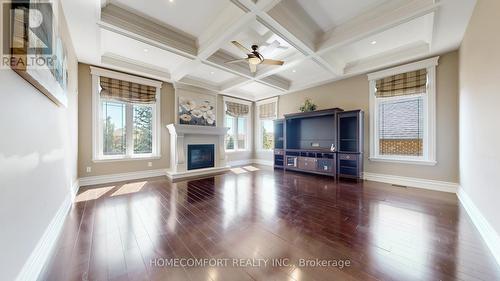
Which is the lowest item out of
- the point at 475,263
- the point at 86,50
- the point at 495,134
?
the point at 475,263

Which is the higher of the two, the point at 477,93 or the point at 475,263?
the point at 477,93

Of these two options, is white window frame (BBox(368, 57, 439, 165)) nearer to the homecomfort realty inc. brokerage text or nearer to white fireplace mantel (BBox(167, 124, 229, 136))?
the homecomfort realty inc. brokerage text

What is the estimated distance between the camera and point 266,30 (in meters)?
3.20

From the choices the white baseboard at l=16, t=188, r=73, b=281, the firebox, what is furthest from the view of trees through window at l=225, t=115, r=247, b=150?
the white baseboard at l=16, t=188, r=73, b=281

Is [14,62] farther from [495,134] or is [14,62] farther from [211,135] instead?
[211,135]

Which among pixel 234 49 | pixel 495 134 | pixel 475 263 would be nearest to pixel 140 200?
pixel 234 49

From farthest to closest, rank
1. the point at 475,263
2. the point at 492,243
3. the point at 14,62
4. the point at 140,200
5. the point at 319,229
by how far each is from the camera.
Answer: the point at 140,200 < the point at 319,229 < the point at 492,243 < the point at 475,263 < the point at 14,62

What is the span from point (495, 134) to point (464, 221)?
1237 millimetres

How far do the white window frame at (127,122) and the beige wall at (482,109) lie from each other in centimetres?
612

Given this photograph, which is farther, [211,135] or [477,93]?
[211,135]

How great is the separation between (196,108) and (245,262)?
5114mm

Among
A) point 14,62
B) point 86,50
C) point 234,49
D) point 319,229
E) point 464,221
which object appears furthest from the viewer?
point 234,49

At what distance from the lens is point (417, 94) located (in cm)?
399

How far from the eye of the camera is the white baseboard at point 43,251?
1284 mm
